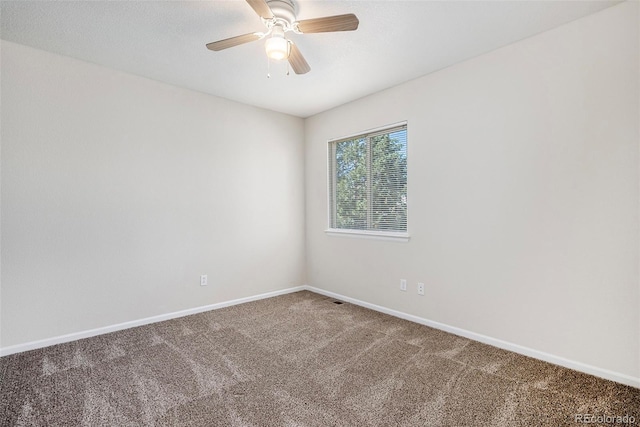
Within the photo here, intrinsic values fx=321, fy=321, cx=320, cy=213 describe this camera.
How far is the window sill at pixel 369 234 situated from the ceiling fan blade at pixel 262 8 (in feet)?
7.79

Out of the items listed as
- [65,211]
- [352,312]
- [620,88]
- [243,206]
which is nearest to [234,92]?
[243,206]

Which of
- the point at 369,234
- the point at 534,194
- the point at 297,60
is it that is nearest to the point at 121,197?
the point at 297,60

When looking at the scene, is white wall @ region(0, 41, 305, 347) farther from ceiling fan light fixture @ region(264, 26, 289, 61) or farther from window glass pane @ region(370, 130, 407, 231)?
ceiling fan light fixture @ region(264, 26, 289, 61)

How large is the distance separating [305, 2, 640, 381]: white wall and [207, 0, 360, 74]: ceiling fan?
4.96ft

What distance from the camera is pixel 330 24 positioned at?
6.31ft

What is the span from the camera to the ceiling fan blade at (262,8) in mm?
1758

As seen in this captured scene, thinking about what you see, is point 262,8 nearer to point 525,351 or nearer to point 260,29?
point 260,29

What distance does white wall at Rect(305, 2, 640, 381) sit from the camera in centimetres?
213

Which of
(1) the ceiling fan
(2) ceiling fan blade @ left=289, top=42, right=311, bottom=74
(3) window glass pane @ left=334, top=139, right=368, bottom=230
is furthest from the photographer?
(3) window glass pane @ left=334, top=139, right=368, bottom=230

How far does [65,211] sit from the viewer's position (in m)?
2.81

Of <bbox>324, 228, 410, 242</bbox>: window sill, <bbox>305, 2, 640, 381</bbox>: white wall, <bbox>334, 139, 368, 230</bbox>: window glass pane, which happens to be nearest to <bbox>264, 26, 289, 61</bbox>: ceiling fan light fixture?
<bbox>305, 2, 640, 381</bbox>: white wall

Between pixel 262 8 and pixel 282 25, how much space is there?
1.16ft

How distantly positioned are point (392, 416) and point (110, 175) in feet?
10.1

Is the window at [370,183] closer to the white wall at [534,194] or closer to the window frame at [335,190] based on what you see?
the window frame at [335,190]
